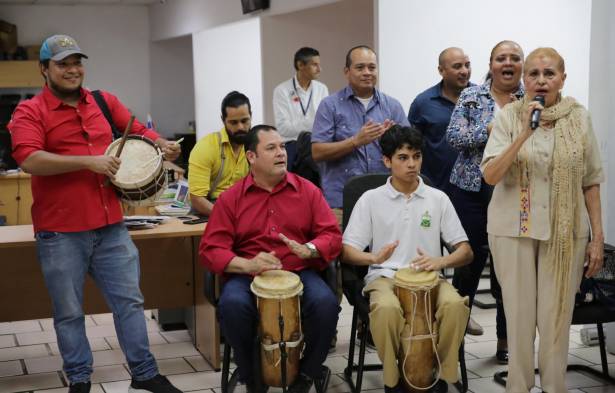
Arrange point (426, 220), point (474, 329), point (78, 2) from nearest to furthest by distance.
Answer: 1. point (426, 220)
2. point (474, 329)
3. point (78, 2)

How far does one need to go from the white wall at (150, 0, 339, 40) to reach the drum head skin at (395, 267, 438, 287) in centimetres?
444

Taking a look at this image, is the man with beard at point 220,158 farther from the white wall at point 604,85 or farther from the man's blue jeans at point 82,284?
the white wall at point 604,85

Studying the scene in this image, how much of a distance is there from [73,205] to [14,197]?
5.73 metres

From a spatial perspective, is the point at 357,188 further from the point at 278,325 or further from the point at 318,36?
the point at 318,36

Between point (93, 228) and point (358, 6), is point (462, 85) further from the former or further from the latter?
point (358, 6)

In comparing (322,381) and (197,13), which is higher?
(197,13)

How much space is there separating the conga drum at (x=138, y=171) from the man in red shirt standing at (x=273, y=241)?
12.1 inches

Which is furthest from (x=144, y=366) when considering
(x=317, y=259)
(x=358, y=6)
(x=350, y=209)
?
(x=358, y=6)

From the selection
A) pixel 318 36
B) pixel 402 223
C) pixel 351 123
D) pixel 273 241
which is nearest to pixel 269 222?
pixel 273 241

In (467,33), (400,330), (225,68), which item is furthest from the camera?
(225,68)

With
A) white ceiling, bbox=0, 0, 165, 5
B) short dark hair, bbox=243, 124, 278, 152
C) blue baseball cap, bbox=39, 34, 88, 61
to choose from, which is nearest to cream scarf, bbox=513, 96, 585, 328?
short dark hair, bbox=243, 124, 278, 152

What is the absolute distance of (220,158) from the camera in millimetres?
4582

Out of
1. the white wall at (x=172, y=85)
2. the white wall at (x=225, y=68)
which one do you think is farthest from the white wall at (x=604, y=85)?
the white wall at (x=172, y=85)

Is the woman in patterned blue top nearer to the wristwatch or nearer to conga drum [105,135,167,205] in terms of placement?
the wristwatch
